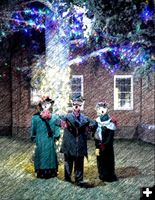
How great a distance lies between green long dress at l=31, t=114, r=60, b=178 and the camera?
9.50 metres

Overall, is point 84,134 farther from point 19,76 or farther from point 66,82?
point 19,76

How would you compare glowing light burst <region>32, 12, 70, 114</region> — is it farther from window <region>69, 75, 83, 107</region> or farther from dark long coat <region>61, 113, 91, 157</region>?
window <region>69, 75, 83, 107</region>

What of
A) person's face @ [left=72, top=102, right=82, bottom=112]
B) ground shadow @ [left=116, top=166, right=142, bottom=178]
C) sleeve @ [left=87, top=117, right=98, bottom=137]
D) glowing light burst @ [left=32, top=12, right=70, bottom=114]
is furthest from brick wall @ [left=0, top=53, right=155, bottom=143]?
person's face @ [left=72, top=102, right=82, bottom=112]

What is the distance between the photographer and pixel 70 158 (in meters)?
9.23

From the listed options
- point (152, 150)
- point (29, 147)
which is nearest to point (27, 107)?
point (29, 147)

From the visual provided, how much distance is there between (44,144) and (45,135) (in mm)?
212

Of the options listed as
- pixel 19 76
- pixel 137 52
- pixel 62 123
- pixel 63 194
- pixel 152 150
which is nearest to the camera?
pixel 63 194

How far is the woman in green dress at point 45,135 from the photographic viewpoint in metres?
9.48

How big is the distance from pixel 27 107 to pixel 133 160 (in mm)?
8267

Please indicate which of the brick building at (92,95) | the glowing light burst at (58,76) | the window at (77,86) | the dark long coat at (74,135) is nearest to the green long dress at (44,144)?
the dark long coat at (74,135)

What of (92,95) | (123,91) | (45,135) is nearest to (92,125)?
(45,135)

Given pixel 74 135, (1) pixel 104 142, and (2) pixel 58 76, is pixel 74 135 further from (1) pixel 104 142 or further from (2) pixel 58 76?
(2) pixel 58 76

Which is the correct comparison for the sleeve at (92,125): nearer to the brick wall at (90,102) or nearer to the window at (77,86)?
the brick wall at (90,102)

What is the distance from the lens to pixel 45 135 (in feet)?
31.3
